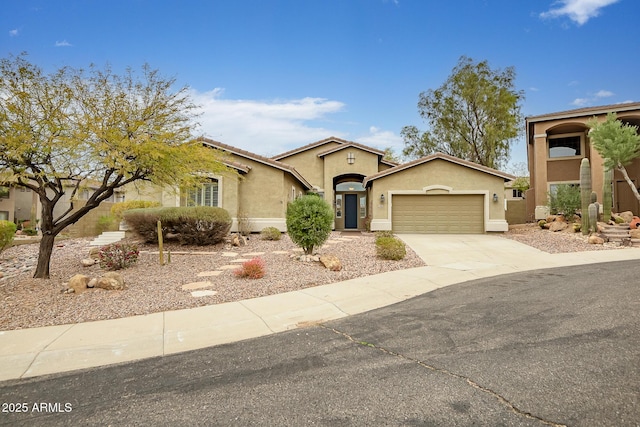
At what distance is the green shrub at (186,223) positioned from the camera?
1302cm

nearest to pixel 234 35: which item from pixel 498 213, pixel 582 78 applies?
pixel 498 213

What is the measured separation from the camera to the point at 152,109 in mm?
8711

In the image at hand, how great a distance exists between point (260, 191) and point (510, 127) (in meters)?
19.5

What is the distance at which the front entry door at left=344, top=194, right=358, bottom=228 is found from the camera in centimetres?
2395

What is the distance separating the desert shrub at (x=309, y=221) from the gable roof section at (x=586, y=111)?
17.1m

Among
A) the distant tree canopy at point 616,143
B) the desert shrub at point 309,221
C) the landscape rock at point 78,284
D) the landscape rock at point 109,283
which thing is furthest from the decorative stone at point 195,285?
the distant tree canopy at point 616,143

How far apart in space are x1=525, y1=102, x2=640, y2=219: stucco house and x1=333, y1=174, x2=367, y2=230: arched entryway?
10708mm

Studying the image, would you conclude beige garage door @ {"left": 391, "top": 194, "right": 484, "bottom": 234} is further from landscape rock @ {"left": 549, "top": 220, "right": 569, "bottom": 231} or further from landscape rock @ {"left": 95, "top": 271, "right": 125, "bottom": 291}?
landscape rock @ {"left": 95, "top": 271, "right": 125, "bottom": 291}

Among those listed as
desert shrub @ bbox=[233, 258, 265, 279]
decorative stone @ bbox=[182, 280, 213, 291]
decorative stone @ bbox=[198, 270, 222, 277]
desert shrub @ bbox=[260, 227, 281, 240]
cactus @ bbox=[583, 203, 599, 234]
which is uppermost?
cactus @ bbox=[583, 203, 599, 234]

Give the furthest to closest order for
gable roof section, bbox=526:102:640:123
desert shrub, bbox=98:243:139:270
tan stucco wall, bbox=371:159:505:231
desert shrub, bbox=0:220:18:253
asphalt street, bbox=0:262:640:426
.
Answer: gable roof section, bbox=526:102:640:123 < tan stucco wall, bbox=371:159:505:231 < desert shrub, bbox=0:220:18:253 < desert shrub, bbox=98:243:139:270 < asphalt street, bbox=0:262:640:426

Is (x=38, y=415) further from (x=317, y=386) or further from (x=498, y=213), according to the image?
(x=498, y=213)

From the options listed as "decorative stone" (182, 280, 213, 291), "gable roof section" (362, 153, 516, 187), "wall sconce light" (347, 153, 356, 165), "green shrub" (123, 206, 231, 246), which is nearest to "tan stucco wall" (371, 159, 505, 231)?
"gable roof section" (362, 153, 516, 187)

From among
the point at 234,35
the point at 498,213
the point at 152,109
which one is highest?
the point at 234,35

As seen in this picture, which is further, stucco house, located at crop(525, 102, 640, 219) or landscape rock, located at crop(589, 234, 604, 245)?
stucco house, located at crop(525, 102, 640, 219)
